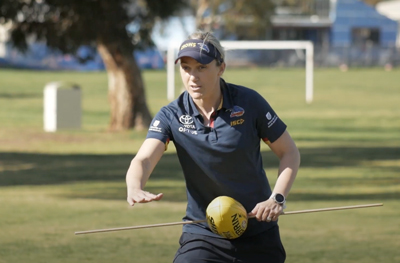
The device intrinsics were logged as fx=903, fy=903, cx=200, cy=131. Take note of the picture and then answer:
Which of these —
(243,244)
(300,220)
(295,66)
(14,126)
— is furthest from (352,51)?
(243,244)

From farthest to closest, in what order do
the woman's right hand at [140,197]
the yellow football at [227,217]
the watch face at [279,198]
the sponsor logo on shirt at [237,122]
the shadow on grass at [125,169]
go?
the shadow on grass at [125,169]
the sponsor logo on shirt at [237,122]
the watch face at [279,198]
the yellow football at [227,217]
the woman's right hand at [140,197]

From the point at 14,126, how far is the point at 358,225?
1831 cm

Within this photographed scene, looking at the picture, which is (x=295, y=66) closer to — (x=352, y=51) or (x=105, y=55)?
(x=352, y=51)

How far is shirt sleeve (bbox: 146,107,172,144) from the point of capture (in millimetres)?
5062

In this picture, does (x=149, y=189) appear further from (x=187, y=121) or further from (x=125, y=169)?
(x=187, y=121)

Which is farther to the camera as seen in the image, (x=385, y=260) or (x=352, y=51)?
(x=352, y=51)

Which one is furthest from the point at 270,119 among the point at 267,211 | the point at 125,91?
the point at 125,91

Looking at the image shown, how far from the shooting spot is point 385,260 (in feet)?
29.0

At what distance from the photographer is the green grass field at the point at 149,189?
372 inches

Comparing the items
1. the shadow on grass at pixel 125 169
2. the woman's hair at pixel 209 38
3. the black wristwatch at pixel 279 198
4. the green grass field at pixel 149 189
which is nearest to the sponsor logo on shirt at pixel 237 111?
the woman's hair at pixel 209 38

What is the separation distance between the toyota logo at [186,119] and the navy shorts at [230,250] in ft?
2.17

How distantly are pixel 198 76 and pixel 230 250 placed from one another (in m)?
1.00

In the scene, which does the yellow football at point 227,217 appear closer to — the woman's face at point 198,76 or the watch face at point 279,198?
the watch face at point 279,198

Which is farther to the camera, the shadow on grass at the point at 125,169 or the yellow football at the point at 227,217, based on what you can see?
the shadow on grass at the point at 125,169
